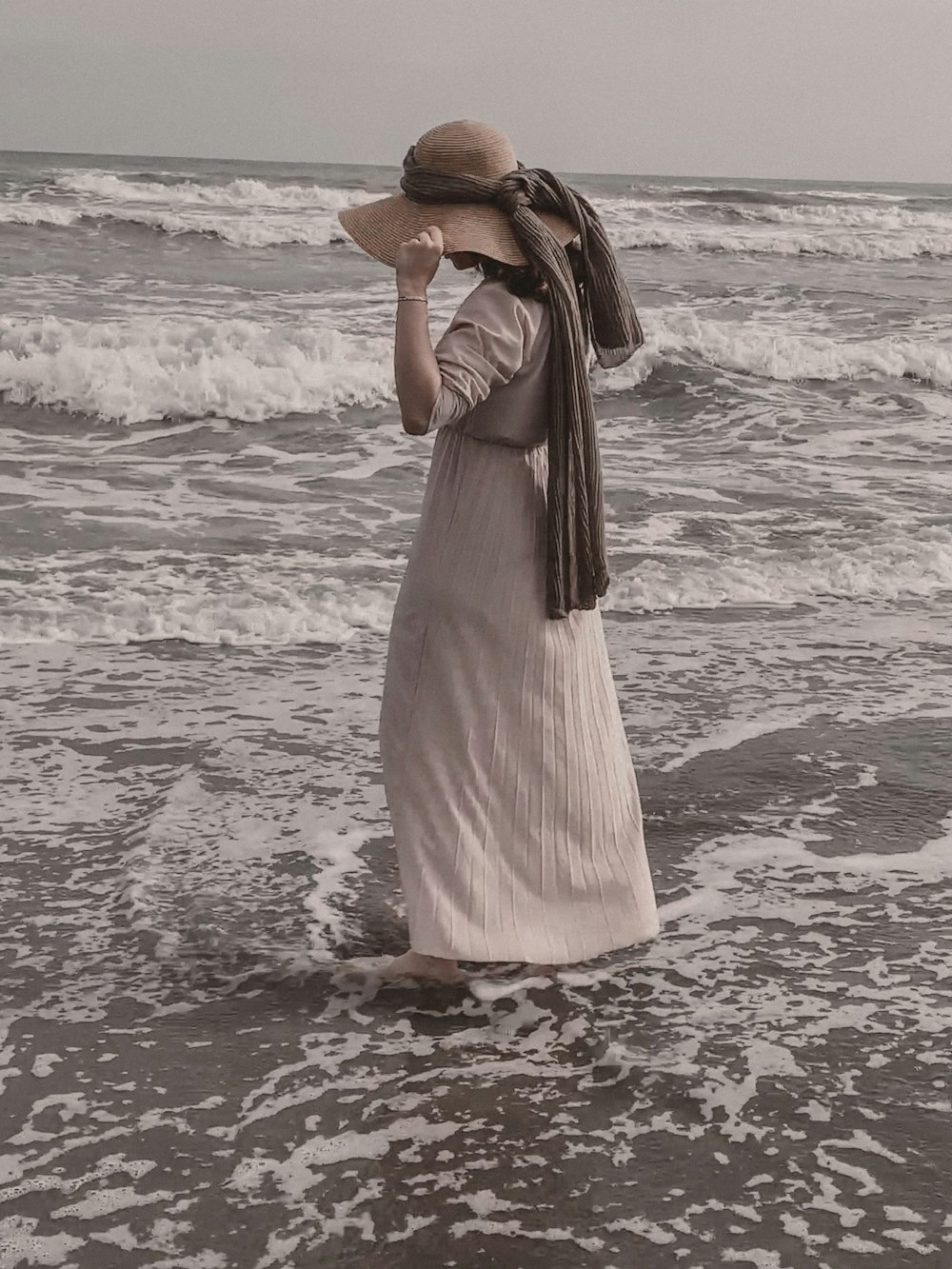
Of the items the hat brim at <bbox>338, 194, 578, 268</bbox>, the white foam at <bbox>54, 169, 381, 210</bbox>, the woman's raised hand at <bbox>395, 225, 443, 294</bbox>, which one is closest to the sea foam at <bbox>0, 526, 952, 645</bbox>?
the hat brim at <bbox>338, 194, 578, 268</bbox>

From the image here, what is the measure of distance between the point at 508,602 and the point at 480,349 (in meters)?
0.54

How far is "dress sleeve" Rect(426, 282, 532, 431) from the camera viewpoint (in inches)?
103

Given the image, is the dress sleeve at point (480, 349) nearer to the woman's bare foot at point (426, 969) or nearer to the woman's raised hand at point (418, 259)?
the woman's raised hand at point (418, 259)

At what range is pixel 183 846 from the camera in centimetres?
392

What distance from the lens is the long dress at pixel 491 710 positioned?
2945 millimetres

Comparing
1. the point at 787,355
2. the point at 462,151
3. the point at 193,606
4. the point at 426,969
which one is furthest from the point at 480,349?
the point at 787,355

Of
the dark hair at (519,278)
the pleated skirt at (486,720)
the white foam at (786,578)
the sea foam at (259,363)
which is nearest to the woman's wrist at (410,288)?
the dark hair at (519,278)

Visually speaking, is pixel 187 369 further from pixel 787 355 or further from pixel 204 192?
pixel 204 192

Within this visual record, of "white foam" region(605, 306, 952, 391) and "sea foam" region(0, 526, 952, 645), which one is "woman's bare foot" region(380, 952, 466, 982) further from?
"white foam" region(605, 306, 952, 391)

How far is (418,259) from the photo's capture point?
265 centimetres

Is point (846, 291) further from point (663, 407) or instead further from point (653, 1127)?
point (653, 1127)

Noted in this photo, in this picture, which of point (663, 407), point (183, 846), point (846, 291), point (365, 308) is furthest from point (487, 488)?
point (846, 291)

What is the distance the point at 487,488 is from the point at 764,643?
322 centimetres

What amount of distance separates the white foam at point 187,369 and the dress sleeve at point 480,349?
843 cm
